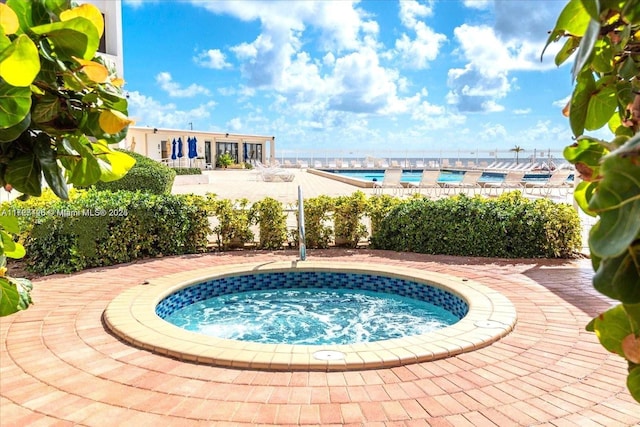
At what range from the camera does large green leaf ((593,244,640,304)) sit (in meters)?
0.47

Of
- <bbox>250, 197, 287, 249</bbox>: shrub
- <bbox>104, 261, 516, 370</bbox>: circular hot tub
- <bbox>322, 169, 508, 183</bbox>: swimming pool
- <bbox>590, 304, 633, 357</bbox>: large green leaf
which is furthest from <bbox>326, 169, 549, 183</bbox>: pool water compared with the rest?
<bbox>590, 304, 633, 357</bbox>: large green leaf

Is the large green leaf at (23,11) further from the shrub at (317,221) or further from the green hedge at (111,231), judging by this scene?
the shrub at (317,221)

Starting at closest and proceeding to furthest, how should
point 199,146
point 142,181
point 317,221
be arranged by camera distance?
point 317,221, point 142,181, point 199,146

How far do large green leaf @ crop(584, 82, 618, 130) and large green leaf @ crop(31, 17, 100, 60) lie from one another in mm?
746

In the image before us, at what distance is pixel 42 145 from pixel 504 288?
5.50 metres

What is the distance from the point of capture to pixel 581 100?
712mm

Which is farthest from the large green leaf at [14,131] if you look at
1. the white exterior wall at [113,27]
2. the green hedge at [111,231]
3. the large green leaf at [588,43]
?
the white exterior wall at [113,27]

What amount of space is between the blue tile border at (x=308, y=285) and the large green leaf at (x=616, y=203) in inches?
203

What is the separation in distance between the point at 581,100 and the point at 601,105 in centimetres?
4

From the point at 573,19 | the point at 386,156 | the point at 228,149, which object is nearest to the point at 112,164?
the point at 573,19

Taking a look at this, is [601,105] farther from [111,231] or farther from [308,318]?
[111,231]

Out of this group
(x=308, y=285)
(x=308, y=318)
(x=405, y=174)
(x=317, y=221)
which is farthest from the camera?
(x=405, y=174)

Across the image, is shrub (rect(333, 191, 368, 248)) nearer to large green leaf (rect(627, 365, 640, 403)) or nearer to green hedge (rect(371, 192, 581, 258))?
green hedge (rect(371, 192, 581, 258))

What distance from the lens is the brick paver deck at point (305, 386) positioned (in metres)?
2.77
